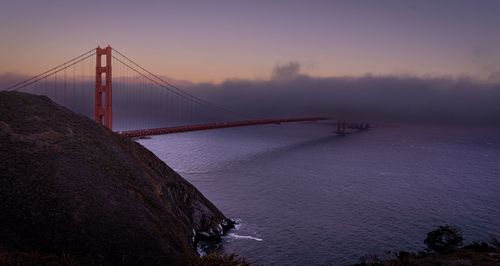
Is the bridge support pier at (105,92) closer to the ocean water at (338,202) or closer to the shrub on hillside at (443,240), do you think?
the ocean water at (338,202)

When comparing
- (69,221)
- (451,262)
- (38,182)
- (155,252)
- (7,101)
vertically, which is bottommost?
(451,262)

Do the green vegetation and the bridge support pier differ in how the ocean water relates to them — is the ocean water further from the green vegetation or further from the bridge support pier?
the bridge support pier

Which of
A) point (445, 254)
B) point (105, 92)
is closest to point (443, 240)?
point (445, 254)

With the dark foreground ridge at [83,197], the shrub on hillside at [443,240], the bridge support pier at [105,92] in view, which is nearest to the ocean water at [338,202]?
the shrub on hillside at [443,240]

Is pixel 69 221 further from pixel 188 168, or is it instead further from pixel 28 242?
pixel 188 168

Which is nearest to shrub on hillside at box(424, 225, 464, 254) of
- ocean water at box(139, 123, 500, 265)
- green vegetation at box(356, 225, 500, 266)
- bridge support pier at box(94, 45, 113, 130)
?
green vegetation at box(356, 225, 500, 266)

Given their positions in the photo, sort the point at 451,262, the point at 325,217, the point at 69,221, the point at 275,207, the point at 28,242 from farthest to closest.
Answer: the point at 275,207 < the point at 325,217 < the point at 451,262 < the point at 69,221 < the point at 28,242

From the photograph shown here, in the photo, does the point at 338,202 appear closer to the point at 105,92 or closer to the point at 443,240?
the point at 443,240

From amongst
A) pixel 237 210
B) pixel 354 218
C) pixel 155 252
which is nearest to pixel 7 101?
pixel 155 252
